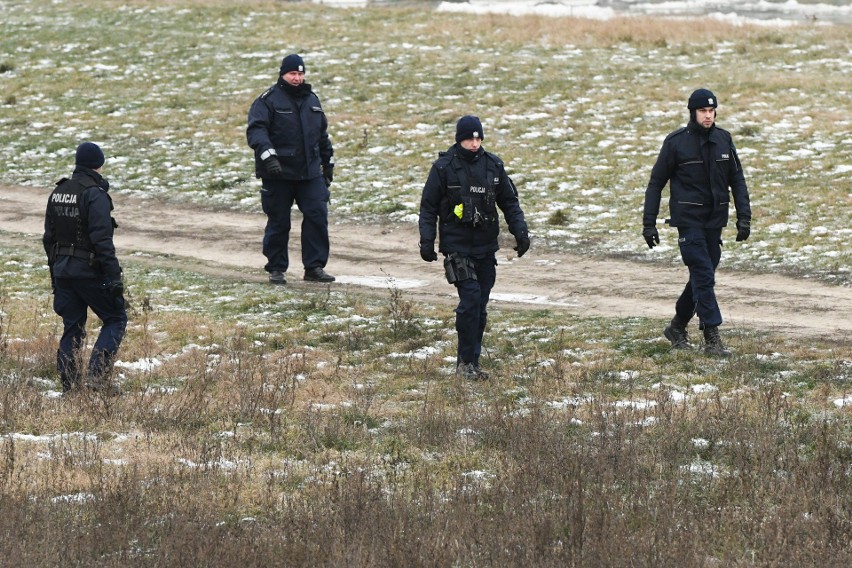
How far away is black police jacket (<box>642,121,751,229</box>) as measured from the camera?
10758 millimetres

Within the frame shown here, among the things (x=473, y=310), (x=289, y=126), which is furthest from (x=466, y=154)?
(x=289, y=126)

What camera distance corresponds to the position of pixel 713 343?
34.8 feet

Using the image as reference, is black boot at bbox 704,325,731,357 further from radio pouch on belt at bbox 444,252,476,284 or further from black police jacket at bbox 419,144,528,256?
radio pouch on belt at bbox 444,252,476,284

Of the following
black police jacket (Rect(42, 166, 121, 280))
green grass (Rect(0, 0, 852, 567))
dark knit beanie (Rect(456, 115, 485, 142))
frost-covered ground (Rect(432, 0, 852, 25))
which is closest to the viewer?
green grass (Rect(0, 0, 852, 567))

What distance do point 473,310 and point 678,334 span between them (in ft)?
6.89

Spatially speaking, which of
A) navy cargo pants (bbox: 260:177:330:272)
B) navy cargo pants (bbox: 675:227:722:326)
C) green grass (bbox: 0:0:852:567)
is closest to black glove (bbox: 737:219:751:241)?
navy cargo pants (bbox: 675:227:722:326)

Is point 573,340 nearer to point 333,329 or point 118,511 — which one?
point 333,329

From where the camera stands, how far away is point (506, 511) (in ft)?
21.4

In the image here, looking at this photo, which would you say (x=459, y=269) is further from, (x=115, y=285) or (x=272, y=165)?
(x=272, y=165)

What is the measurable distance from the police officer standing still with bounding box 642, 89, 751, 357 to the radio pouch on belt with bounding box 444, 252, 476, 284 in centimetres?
175

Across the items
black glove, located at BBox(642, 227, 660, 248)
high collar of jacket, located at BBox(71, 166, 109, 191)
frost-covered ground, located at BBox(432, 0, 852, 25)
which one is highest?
frost-covered ground, located at BBox(432, 0, 852, 25)

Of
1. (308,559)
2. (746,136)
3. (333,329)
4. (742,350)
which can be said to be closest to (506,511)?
(308,559)

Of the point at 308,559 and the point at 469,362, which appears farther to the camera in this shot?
the point at 469,362

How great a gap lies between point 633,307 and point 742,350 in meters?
2.68
